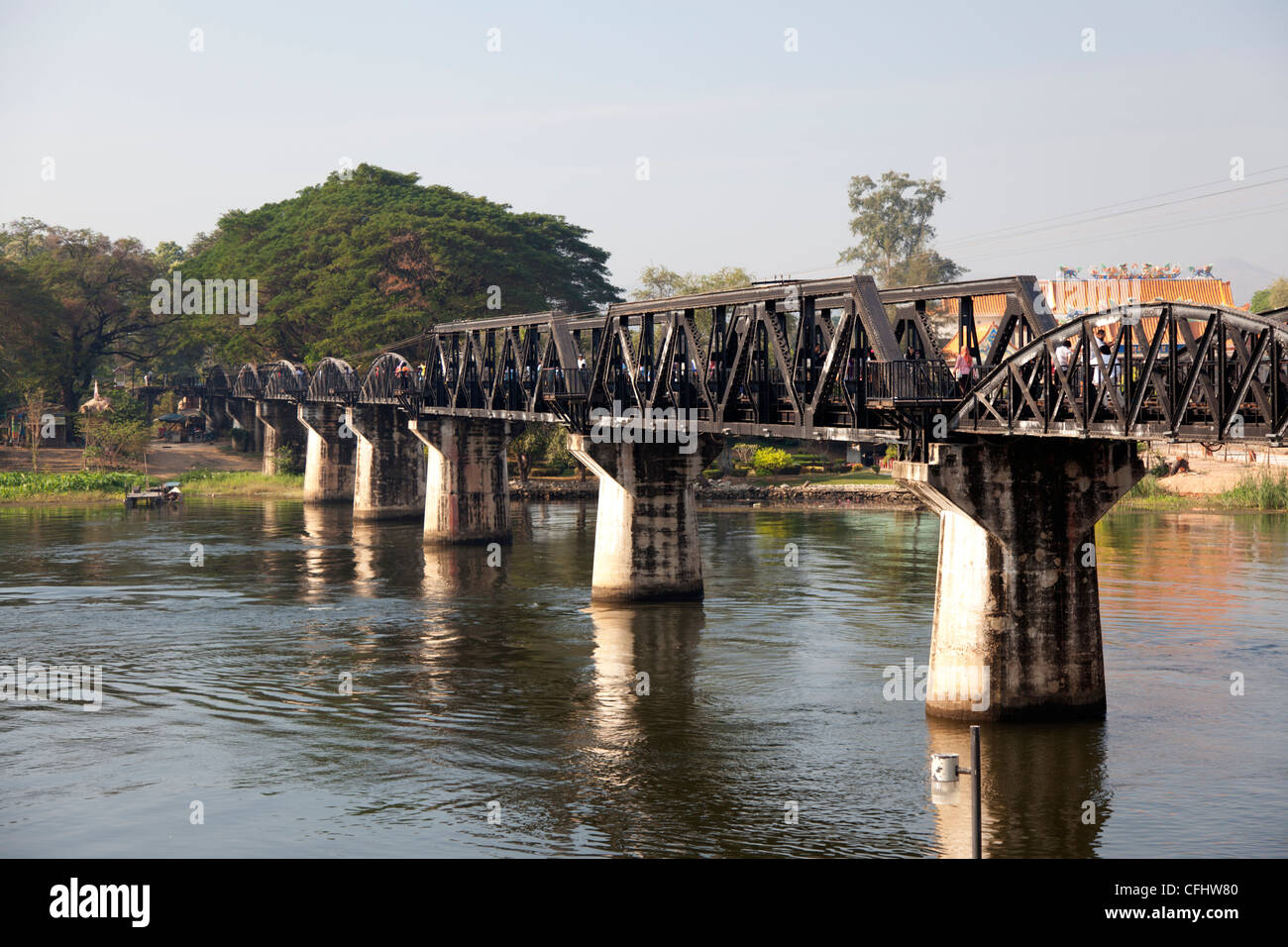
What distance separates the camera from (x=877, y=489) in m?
109

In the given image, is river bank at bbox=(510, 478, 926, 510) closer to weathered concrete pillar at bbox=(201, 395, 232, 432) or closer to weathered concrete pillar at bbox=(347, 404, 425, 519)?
weathered concrete pillar at bbox=(347, 404, 425, 519)

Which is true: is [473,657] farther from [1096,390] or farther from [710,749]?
[1096,390]

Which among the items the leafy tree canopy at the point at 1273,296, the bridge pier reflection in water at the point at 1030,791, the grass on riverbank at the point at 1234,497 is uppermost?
the leafy tree canopy at the point at 1273,296

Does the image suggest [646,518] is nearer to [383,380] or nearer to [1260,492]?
[383,380]

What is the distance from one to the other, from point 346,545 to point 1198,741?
2336 inches

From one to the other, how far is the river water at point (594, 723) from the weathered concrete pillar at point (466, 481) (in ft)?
38.4

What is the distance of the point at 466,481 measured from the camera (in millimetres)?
84375

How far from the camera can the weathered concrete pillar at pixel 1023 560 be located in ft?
113

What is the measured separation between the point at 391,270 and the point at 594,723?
92070mm

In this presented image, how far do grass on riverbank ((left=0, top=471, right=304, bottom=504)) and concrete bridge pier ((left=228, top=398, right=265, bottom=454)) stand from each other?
13534 millimetres

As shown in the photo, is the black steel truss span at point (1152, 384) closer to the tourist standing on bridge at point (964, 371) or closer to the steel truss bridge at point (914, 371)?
the steel truss bridge at point (914, 371)

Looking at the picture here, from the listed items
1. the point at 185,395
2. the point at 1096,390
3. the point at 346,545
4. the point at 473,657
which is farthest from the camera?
the point at 185,395

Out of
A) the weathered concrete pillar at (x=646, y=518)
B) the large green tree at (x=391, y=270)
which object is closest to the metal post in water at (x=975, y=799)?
the weathered concrete pillar at (x=646, y=518)
